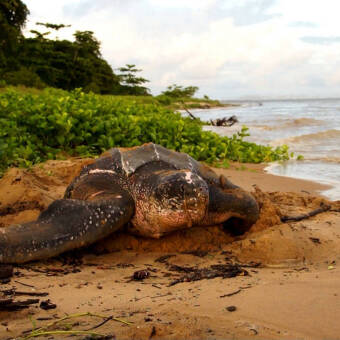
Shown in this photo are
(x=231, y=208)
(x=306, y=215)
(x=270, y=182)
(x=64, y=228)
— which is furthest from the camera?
(x=270, y=182)

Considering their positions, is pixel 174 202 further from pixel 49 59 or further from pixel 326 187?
pixel 49 59

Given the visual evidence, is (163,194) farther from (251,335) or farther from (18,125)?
(18,125)

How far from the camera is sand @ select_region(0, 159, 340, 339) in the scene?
1.35 metres

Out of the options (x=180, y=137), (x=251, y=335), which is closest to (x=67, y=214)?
(x=251, y=335)

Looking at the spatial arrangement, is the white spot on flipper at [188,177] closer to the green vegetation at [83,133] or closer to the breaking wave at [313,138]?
the green vegetation at [83,133]

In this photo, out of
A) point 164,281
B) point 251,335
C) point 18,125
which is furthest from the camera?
point 18,125

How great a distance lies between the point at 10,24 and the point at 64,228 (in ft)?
76.6

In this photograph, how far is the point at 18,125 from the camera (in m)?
5.49

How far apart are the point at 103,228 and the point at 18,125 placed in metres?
3.55

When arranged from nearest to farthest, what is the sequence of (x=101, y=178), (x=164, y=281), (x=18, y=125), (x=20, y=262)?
(x=164, y=281) < (x=20, y=262) < (x=101, y=178) < (x=18, y=125)

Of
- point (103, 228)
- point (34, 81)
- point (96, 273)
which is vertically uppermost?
point (34, 81)

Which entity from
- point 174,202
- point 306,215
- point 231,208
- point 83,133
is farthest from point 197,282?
point 83,133

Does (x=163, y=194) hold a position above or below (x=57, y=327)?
above

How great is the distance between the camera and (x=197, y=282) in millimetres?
1916
